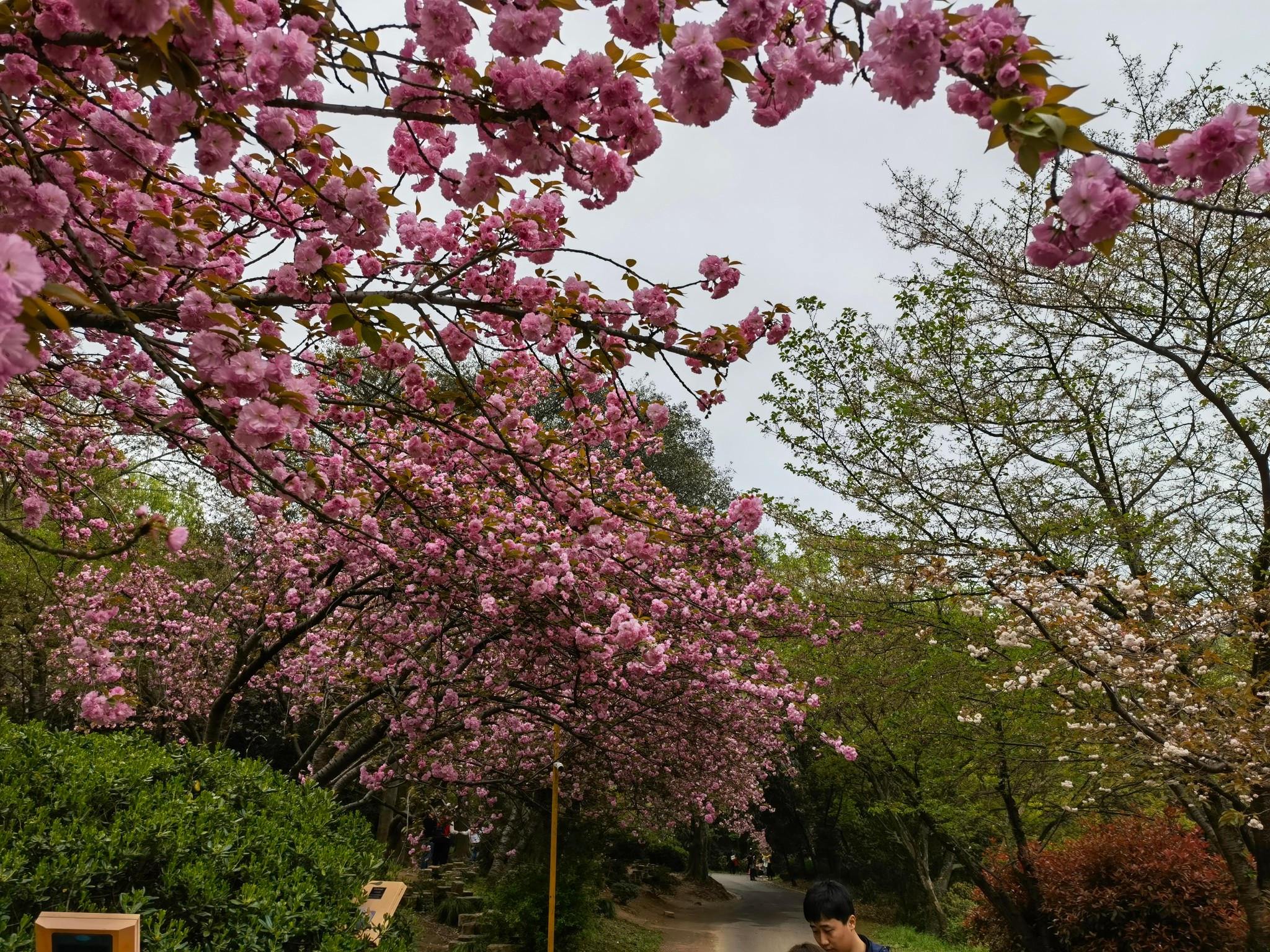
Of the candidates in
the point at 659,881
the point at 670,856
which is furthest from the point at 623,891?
the point at 670,856

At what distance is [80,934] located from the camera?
88.7 inches

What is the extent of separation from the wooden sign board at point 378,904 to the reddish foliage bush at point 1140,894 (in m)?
10.9

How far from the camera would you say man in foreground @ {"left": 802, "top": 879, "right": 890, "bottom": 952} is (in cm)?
330

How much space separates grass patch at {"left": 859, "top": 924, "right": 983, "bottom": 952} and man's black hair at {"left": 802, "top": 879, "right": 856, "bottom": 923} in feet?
43.5

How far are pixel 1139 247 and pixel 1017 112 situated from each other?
9097mm

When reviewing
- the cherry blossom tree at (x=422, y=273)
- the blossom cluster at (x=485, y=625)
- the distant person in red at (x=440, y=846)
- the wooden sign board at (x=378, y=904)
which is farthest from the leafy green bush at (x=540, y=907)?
the wooden sign board at (x=378, y=904)

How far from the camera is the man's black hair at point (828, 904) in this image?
10.9 ft

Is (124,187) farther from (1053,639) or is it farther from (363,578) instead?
(1053,639)

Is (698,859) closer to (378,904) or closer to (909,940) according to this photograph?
(909,940)

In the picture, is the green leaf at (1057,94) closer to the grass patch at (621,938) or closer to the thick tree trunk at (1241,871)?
the thick tree trunk at (1241,871)

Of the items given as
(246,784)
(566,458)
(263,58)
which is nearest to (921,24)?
(263,58)

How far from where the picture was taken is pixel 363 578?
28.6 feet

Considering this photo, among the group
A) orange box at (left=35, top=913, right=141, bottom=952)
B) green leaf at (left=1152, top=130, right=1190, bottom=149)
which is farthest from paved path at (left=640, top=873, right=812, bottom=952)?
green leaf at (left=1152, top=130, right=1190, bottom=149)

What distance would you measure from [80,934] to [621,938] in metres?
13.9
